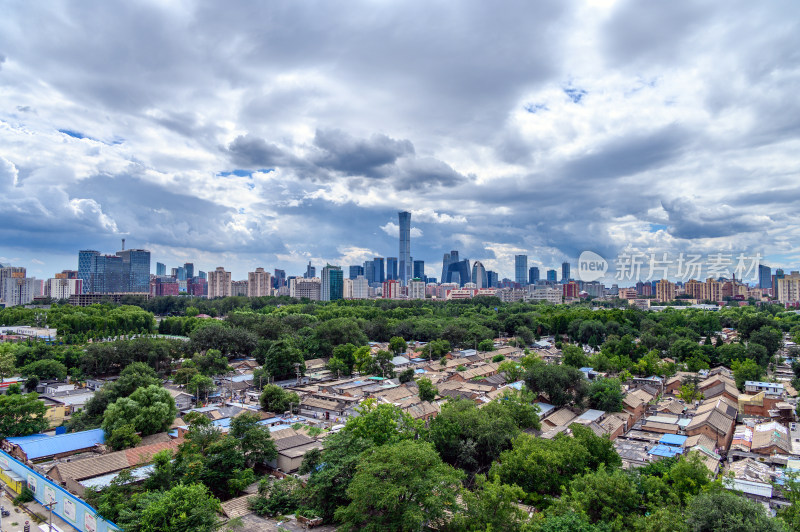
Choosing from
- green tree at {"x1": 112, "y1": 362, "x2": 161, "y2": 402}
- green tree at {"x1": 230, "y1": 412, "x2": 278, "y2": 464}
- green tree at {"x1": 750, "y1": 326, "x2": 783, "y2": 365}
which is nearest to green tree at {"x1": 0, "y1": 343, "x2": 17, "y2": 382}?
green tree at {"x1": 112, "y1": 362, "x2": 161, "y2": 402}

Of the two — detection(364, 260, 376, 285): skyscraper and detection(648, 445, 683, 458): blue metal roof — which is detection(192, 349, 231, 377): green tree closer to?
detection(648, 445, 683, 458): blue metal roof

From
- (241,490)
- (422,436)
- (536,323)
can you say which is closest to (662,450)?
(422,436)

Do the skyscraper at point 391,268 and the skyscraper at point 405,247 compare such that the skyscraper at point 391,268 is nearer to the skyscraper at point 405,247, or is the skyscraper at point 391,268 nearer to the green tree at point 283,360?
the skyscraper at point 405,247

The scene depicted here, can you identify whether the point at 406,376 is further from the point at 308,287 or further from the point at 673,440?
the point at 308,287

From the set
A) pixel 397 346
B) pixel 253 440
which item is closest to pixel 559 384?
pixel 253 440

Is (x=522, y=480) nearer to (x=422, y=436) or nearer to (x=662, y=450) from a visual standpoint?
(x=422, y=436)

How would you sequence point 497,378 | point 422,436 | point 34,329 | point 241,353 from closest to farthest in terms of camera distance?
point 422,436 → point 497,378 → point 241,353 → point 34,329
